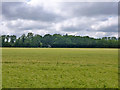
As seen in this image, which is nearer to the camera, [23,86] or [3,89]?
[3,89]

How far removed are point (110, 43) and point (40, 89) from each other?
6586 inches

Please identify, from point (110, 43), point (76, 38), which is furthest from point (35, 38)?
point (110, 43)

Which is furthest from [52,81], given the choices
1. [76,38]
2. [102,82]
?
[76,38]

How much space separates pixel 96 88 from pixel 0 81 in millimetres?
6585

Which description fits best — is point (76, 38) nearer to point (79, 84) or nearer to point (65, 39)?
point (65, 39)

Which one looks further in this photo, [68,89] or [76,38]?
[76,38]

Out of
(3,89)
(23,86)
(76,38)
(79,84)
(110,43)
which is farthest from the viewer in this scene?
(76,38)

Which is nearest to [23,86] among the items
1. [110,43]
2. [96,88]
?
[96,88]

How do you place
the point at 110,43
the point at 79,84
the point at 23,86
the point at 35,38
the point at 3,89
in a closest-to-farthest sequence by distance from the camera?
the point at 3,89 → the point at 23,86 → the point at 79,84 → the point at 110,43 → the point at 35,38

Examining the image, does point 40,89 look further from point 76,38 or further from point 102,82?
point 76,38

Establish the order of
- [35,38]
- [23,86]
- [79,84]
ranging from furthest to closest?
[35,38] → [79,84] → [23,86]

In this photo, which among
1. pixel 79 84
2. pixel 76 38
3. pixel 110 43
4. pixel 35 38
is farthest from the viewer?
pixel 76 38

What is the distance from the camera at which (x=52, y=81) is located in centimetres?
1034

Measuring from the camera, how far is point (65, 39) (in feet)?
609
